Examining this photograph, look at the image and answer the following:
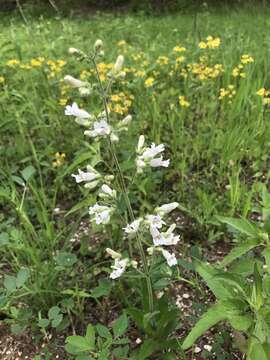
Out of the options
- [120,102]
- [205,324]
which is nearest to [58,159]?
[120,102]

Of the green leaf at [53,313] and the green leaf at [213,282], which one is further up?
the green leaf at [213,282]

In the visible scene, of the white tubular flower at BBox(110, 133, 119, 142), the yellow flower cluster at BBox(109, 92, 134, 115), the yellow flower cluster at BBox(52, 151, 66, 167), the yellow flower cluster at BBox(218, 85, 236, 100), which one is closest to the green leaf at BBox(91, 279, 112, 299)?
the white tubular flower at BBox(110, 133, 119, 142)

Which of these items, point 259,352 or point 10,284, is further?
point 10,284

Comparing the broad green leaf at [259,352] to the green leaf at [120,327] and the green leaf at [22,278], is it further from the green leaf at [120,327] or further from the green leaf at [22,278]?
the green leaf at [22,278]

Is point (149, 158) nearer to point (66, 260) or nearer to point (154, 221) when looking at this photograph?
point (154, 221)

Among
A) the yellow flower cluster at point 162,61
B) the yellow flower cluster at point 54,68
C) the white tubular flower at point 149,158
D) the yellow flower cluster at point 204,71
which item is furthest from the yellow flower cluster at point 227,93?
the white tubular flower at point 149,158

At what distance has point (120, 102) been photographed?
11.9 feet

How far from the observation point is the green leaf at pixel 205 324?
4.64ft

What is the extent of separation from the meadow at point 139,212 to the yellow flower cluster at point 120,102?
3cm

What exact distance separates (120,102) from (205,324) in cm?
247

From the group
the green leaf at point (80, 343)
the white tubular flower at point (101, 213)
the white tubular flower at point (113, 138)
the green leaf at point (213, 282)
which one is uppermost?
the white tubular flower at point (113, 138)

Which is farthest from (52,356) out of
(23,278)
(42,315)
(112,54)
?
(112,54)

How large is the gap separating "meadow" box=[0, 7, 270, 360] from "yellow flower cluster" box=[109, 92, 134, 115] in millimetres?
32

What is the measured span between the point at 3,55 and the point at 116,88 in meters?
1.17
